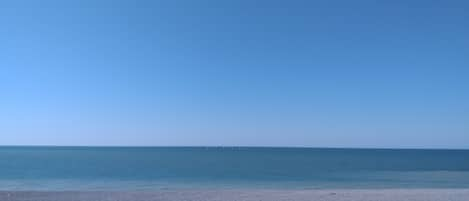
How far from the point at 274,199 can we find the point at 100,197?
25.5 feet

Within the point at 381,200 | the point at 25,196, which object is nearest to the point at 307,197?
the point at 381,200

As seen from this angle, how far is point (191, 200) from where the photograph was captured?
22.0 meters

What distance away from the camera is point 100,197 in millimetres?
22969

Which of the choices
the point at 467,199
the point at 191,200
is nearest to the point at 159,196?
the point at 191,200

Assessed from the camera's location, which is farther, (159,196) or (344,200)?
(159,196)

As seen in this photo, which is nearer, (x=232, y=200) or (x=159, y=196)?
(x=232, y=200)

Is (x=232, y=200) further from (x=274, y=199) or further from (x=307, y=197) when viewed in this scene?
(x=307, y=197)

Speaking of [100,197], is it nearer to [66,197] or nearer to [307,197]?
[66,197]

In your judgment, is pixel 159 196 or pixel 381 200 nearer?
pixel 381 200

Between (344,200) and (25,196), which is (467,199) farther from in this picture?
(25,196)

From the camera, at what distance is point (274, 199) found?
2247cm

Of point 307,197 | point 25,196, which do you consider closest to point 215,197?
point 307,197

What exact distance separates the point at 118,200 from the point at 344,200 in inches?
381

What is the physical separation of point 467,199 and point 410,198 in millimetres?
2303
